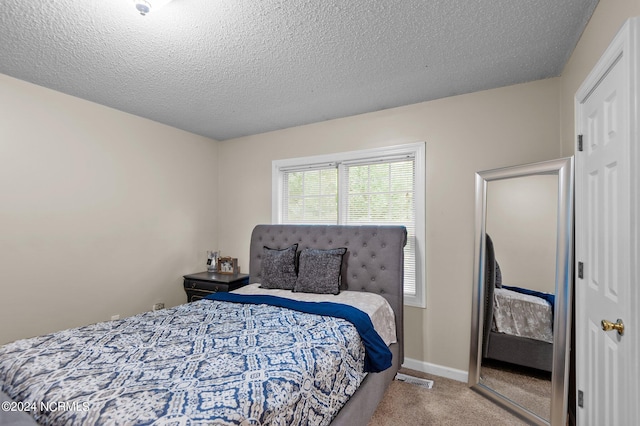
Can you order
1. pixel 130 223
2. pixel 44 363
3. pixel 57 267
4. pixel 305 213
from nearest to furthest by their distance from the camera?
pixel 44 363 < pixel 57 267 < pixel 130 223 < pixel 305 213

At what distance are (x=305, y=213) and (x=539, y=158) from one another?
7.94ft

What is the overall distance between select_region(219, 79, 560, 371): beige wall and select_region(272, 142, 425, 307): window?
4.1 inches

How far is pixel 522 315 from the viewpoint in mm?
2346

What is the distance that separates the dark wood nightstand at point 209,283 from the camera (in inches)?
137

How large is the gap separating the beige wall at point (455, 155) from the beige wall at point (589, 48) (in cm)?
19

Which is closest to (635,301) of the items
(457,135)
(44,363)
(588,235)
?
(588,235)

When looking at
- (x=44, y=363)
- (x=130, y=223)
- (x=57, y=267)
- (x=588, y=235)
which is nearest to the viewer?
(x=44, y=363)

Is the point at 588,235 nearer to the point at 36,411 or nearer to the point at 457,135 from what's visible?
the point at 457,135

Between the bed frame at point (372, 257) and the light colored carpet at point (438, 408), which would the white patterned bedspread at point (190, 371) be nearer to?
the light colored carpet at point (438, 408)

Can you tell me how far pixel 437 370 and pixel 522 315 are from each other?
988mm

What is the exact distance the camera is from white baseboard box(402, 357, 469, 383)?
276 centimetres

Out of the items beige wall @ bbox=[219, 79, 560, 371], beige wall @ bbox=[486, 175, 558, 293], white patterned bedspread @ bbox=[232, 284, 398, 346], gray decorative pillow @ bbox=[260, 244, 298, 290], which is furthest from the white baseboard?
gray decorative pillow @ bbox=[260, 244, 298, 290]

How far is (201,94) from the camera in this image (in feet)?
9.29

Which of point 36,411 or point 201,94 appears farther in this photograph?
point 201,94
